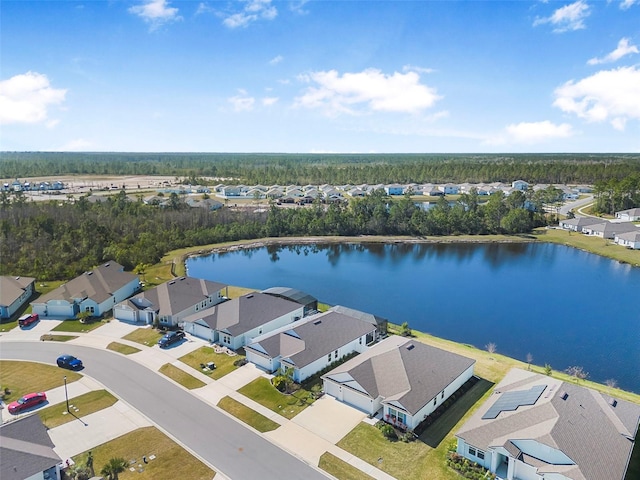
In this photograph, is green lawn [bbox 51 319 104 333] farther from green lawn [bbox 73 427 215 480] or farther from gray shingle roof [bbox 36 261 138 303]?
green lawn [bbox 73 427 215 480]

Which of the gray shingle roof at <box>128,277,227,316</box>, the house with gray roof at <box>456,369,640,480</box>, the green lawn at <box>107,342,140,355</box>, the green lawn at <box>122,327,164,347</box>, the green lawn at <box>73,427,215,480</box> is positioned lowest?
the green lawn at <box>73,427,215,480</box>

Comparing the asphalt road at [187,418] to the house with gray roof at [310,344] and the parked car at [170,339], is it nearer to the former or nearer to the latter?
the parked car at [170,339]

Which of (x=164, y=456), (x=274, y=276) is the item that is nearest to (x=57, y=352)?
(x=164, y=456)

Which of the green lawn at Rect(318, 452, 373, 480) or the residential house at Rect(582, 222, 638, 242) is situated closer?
the green lawn at Rect(318, 452, 373, 480)

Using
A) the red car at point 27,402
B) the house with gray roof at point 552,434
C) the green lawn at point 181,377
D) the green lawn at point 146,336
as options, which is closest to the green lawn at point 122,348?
the green lawn at point 146,336

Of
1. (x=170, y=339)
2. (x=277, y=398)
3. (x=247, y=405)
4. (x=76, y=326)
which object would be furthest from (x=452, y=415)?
(x=76, y=326)

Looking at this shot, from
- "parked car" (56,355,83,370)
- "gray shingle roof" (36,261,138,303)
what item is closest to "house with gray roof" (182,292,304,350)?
"parked car" (56,355,83,370)
